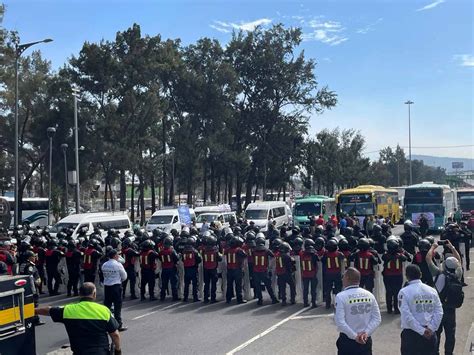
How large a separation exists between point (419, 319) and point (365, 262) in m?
6.04

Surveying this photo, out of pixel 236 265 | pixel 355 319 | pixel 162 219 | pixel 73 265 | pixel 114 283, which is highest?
pixel 355 319

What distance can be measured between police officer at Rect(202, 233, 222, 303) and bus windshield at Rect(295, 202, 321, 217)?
2213cm

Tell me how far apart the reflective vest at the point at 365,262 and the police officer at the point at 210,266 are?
12.0 ft

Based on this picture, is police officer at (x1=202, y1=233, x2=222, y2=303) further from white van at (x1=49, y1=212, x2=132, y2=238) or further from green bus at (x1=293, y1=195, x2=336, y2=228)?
green bus at (x1=293, y1=195, x2=336, y2=228)

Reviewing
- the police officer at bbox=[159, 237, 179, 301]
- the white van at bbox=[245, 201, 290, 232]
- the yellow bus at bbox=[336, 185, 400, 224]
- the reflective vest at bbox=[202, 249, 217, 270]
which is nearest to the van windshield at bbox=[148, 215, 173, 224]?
the white van at bbox=[245, 201, 290, 232]

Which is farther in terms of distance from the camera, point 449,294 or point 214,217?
point 214,217

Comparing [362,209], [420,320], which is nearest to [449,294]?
[420,320]

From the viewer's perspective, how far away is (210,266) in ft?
46.2

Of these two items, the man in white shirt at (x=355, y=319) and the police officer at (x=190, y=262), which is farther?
the police officer at (x=190, y=262)

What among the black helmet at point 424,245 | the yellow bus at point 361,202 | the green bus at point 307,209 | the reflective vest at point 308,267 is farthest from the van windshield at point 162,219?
the black helmet at point 424,245

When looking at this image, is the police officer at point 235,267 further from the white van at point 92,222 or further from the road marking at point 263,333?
the white van at point 92,222

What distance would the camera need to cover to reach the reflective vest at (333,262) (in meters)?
12.6

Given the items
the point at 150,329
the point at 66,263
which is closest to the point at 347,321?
the point at 150,329

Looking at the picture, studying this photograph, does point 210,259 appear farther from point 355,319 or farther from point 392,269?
point 355,319
